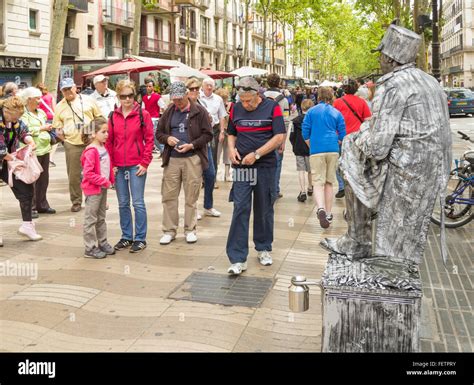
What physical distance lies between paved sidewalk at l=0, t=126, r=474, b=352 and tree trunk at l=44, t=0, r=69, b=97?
9459 mm

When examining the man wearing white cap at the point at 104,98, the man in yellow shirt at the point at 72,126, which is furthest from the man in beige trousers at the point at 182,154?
the man wearing white cap at the point at 104,98

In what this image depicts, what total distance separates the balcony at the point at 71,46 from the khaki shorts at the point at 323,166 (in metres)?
30.0

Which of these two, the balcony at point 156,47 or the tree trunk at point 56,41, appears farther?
the balcony at point 156,47

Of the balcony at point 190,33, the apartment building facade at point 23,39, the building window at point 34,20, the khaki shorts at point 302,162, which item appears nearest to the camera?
the khaki shorts at point 302,162

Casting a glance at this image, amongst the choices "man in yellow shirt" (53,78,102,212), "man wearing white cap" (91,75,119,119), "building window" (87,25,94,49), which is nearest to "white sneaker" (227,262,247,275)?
"man in yellow shirt" (53,78,102,212)

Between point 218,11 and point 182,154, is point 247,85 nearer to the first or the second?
point 182,154

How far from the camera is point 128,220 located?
284 inches

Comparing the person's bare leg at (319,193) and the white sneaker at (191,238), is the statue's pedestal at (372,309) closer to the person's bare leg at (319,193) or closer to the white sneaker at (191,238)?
the white sneaker at (191,238)

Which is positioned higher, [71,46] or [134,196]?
[71,46]

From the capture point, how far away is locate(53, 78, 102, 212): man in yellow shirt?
30.4 ft

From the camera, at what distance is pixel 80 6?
36938 millimetres

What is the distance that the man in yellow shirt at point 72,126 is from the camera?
9273 mm

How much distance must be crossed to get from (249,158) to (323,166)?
277 cm

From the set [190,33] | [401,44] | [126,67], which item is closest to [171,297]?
[401,44]
